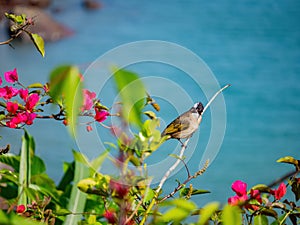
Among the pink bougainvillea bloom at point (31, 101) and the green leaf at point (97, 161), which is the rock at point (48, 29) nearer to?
the pink bougainvillea bloom at point (31, 101)

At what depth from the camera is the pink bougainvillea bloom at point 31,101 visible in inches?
38.5

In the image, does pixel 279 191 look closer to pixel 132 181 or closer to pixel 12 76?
pixel 132 181

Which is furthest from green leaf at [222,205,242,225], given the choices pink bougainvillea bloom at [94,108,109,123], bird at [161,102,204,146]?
pink bougainvillea bloom at [94,108,109,123]

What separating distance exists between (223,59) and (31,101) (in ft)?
11.1

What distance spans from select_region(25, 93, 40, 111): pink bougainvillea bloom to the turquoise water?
62.5 inches

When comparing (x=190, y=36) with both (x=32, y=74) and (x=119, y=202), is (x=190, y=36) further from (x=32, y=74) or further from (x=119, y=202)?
(x=119, y=202)

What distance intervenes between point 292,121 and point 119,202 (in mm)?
2948

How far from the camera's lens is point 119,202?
0.60 m

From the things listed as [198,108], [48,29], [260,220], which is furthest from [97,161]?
[48,29]

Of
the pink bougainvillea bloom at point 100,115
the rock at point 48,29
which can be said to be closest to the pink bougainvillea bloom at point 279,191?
the pink bougainvillea bloom at point 100,115

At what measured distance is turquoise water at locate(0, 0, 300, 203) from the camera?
297 cm

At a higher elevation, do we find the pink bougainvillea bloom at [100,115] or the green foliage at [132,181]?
the pink bougainvillea bloom at [100,115]

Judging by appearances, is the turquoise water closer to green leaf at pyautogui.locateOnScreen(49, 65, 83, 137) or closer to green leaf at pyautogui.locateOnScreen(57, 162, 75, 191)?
green leaf at pyautogui.locateOnScreen(57, 162, 75, 191)

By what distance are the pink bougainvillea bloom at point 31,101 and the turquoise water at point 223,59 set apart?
1.59 metres
